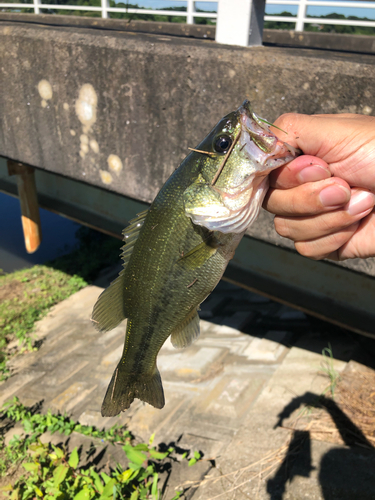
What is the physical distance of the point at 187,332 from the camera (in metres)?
2.17

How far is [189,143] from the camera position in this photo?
3033 mm

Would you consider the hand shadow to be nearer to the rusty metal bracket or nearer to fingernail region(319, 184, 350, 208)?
fingernail region(319, 184, 350, 208)

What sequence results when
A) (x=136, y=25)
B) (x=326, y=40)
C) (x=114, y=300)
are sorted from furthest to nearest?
(x=136, y=25) → (x=326, y=40) → (x=114, y=300)

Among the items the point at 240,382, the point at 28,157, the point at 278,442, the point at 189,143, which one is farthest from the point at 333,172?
the point at 240,382

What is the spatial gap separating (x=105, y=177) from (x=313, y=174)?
2203 mm

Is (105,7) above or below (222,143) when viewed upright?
above

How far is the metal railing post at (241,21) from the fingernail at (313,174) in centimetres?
160

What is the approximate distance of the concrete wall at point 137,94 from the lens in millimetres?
2537

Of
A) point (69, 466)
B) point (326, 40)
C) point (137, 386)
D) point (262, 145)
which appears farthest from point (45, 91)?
point (326, 40)

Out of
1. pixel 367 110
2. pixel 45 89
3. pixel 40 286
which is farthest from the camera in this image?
pixel 40 286

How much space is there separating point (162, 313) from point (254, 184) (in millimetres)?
766

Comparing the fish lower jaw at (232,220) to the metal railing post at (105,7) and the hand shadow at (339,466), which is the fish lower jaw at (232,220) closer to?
the hand shadow at (339,466)

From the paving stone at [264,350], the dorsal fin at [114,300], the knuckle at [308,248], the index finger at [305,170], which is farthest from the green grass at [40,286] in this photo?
the index finger at [305,170]

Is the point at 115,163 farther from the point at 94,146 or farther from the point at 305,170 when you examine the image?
the point at 305,170
